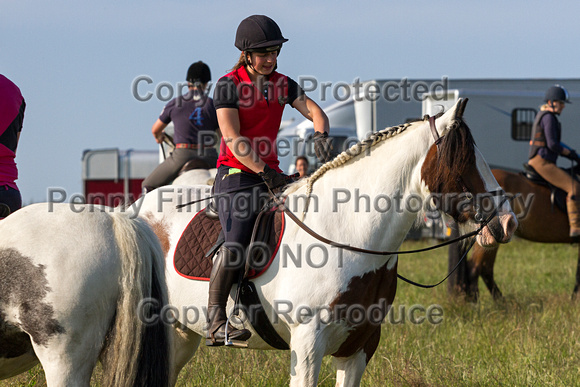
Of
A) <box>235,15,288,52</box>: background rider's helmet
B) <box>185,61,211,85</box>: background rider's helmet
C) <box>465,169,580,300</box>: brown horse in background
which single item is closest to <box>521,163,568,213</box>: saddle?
<box>465,169,580,300</box>: brown horse in background

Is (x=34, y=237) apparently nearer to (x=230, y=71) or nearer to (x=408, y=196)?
(x=230, y=71)

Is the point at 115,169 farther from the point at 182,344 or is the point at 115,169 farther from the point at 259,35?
the point at 259,35

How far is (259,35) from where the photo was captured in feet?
12.6

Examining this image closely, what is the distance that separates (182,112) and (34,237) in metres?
4.14

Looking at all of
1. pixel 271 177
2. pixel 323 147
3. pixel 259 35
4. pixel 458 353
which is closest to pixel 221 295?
pixel 271 177

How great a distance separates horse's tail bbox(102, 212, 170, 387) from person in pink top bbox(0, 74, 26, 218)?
2.47 feet

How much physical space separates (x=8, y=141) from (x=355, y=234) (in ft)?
7.41

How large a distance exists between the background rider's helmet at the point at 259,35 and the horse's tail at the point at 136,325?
4.13ft

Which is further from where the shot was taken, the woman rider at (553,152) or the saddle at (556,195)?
the saddle at (556,195)

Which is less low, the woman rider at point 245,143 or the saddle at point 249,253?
the woman rider at point 245,143

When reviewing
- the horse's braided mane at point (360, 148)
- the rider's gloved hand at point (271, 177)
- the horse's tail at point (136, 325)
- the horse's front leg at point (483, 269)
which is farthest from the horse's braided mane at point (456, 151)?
the horse's front leg at point (483, 269)

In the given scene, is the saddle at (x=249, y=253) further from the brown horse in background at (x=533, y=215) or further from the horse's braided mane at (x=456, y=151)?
the brown horse in background at (x=533, y=215)

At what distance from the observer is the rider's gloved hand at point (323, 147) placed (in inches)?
157

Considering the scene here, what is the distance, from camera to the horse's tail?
145 inches
